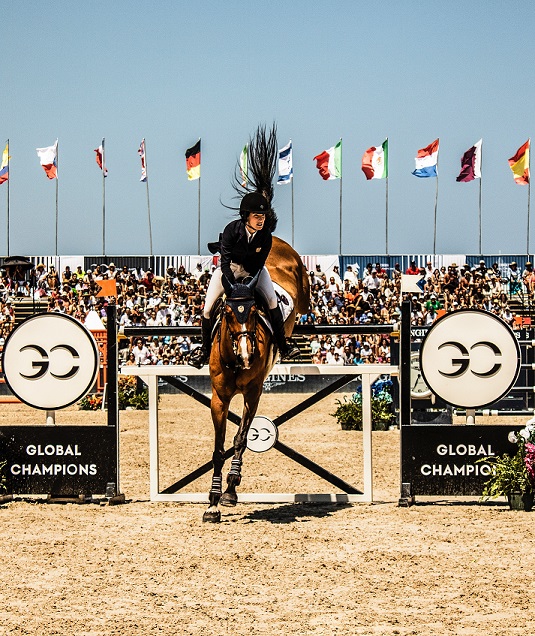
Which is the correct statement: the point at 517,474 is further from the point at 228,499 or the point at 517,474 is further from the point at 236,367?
the point at 236,367

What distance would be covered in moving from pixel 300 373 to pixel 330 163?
104 feet

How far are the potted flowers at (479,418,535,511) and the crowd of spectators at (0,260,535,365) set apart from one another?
16.3 m

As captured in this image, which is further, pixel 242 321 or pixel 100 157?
pixel 100 157

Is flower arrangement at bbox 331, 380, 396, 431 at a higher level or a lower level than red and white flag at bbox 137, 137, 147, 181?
lower

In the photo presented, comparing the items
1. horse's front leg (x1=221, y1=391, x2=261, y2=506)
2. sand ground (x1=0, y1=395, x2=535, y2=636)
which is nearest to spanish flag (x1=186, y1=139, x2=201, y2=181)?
sand ground (x1=0, y1=395, x2=535, y2=636)

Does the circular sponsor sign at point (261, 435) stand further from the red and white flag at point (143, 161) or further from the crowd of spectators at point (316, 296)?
the red and white flag at point (143, 161)

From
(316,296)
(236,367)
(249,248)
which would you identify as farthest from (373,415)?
(316,296)

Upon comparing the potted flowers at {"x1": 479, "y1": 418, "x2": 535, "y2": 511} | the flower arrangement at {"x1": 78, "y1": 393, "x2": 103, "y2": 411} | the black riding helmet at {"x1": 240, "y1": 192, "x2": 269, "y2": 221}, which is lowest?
the flower arrangement at {"x1": 78, "y1": 393, "x2": 103, "y2": 411}

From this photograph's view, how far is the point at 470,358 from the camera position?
862cm

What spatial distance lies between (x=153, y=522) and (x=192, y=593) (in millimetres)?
2485

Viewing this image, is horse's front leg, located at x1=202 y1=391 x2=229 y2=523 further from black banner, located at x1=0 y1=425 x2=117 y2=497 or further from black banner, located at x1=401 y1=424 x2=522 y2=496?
black banner, located at x1=401 y1=424 x2=522 y2=496

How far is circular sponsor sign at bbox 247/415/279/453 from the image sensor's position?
8.76m

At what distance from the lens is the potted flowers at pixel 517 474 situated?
8227mm

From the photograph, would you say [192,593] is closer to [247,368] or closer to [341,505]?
[247,368]
